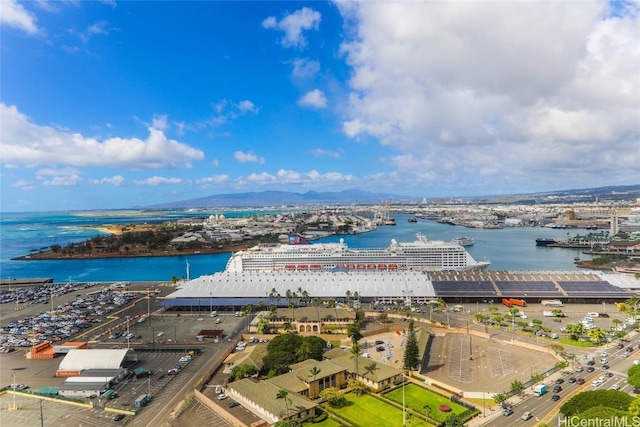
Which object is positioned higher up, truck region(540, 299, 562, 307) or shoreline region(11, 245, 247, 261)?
truck region(540, 299, 562, 307)

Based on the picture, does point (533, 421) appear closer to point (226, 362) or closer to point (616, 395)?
point (616, 395)

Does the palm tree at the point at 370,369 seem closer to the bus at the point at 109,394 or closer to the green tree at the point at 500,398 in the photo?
the green tree at the point at 500,398

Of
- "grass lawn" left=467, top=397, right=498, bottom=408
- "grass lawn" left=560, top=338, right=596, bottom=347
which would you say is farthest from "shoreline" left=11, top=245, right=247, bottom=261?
"grass lawn" left=467, top=397, right=498, bottom=408

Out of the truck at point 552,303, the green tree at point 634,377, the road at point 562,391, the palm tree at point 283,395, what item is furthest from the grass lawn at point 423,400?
the truck at point 552,303

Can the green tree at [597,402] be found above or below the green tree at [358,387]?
above

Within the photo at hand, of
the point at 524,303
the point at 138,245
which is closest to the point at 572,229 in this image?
the point at 524,303

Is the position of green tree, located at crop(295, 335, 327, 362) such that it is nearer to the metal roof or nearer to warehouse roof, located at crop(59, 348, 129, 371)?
warehouse roof, located at crop(59, 348, 129, 371)

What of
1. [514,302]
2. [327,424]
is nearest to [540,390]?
[327,424]
